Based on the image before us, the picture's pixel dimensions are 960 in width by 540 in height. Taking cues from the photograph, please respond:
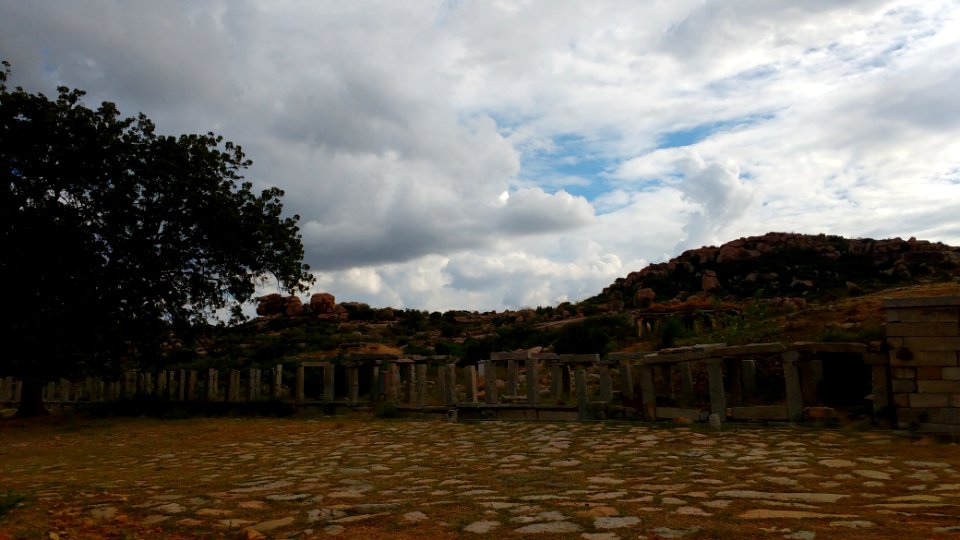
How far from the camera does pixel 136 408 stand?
18844mm

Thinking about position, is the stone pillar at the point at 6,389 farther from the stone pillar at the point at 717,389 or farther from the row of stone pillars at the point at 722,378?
the stone pillar at the point at 717,389

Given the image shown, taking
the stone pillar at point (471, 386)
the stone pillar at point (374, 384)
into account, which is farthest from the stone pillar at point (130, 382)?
the stone pillar at point (471, 386)

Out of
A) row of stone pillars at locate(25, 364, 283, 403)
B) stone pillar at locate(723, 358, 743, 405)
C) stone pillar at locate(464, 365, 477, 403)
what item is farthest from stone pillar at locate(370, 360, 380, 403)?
stone pillar at locate(723, 358, 743, 405)

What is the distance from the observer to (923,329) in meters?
8.83

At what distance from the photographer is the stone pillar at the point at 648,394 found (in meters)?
11.5

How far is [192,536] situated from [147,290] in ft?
45.6

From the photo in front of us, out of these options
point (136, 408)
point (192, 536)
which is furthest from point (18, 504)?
point (136, 408)

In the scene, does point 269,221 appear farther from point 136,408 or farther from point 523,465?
point 523,465

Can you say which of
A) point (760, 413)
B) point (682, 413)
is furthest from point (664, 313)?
point (760, 413)

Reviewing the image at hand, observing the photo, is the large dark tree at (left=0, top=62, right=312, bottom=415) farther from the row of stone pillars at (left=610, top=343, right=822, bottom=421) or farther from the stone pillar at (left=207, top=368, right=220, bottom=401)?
the row of stone pillars at (left=610, top=343, right=822, bottom=421)

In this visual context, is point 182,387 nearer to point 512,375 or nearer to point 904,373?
point 512,375

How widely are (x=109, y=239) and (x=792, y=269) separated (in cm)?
4150

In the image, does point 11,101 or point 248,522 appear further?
point 11,101

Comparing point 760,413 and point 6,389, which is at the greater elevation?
point 6,389
